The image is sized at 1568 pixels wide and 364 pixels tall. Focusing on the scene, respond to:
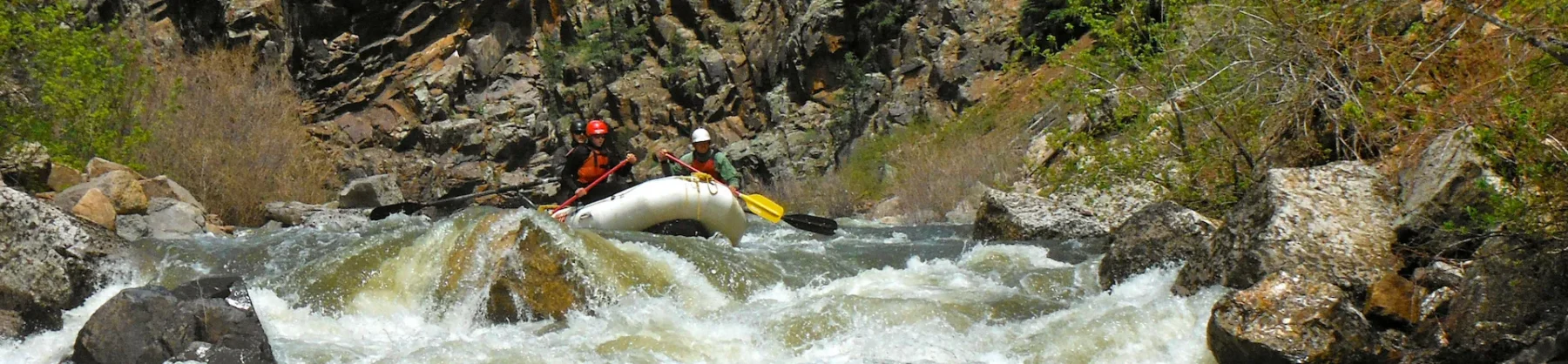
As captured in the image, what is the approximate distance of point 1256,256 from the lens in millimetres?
5012

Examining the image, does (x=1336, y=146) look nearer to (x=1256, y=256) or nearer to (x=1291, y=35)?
(x=1291, y=35)

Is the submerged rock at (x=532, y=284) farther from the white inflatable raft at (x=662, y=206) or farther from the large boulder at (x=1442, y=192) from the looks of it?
the large boulder at (x=1442, y=192)

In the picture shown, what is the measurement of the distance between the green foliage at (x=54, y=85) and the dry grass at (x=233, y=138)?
1.23 metres

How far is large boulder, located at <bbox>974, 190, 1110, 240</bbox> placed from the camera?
864 centimetres

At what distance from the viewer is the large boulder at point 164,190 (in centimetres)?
1157

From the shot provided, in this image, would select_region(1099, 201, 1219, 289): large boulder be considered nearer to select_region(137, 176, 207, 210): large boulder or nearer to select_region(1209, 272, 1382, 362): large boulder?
select_region(1209, 272, 1382, 362): large boulder

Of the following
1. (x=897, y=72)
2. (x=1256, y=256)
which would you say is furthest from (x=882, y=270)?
(x=897, y=72)

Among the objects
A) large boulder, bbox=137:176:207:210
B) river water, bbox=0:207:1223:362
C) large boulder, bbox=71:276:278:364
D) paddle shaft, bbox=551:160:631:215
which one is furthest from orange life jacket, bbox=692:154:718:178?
large boulder, bbox=137:176:207:210

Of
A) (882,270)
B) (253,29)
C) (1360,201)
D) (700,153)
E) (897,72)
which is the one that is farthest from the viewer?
(253,29)

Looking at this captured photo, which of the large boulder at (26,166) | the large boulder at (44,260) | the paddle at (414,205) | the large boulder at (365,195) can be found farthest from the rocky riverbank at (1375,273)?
the large boulder at (365,195)

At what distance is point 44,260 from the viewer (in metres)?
5.59

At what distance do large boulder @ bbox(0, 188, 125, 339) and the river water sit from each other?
3.4 inches

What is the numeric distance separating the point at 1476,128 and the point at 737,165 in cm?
1637

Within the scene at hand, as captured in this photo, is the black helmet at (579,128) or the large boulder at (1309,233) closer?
the large boulder at (1309,233)
